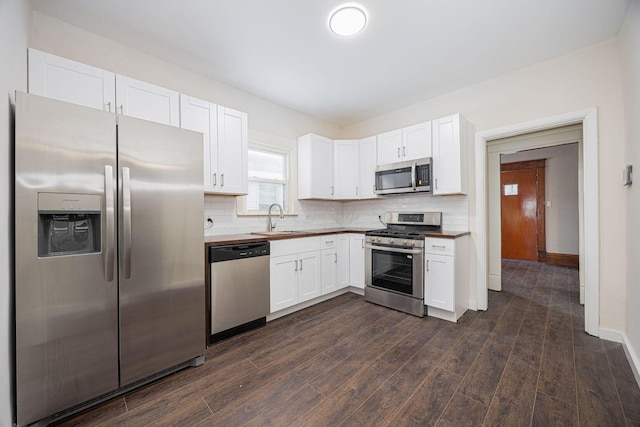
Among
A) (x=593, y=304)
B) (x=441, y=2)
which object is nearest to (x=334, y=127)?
(x=441, y=2)

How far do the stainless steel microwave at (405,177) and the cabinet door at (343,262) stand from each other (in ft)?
2.83

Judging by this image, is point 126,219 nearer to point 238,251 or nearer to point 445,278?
point 238,251

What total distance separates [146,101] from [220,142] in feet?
2.34

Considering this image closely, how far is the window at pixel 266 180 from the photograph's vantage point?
136 inches

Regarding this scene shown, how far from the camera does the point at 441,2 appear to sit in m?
1.92

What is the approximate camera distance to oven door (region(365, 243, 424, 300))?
296cm

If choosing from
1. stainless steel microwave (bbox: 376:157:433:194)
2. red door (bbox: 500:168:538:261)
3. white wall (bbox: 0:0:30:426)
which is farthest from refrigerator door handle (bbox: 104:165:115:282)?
red door (bbox: 500:168:538:261)

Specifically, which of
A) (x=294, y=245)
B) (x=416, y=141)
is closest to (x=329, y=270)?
(x=294, y=245)

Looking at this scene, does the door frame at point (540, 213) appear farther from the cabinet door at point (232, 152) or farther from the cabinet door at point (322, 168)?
the cabinet door at point (232, 152)

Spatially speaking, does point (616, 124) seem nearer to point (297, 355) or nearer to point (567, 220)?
point (297, 355)

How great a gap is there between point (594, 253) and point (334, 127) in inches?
147

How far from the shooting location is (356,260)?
3.64 meters

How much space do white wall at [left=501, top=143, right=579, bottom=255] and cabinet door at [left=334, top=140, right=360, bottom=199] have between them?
4734 millimetres

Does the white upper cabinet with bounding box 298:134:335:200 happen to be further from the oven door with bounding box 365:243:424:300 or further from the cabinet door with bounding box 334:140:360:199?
the oven door with bounding box 365:243:424:300
